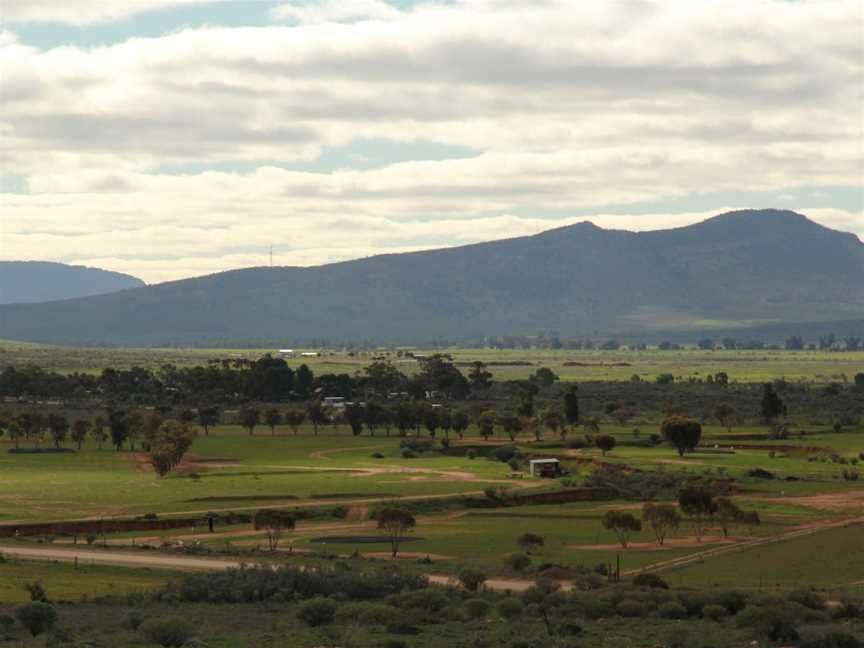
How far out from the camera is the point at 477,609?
57219mm

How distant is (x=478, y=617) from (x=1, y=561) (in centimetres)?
2833

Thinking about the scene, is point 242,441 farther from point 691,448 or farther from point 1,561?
point 1,561

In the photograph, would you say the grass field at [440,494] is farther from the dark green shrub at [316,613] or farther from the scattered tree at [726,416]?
the dark green shrub at [316,613]

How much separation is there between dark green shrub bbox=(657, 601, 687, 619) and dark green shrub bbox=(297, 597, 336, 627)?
1221 centimetres

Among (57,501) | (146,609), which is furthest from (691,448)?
(146,609)

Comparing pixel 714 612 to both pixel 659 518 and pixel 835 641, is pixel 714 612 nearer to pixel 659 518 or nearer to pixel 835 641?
pixel 835 641

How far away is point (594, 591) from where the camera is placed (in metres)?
61.3

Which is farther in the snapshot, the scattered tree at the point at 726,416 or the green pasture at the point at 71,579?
the scattered tree at the point at 726,416

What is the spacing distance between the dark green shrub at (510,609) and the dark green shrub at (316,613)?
6274 mm

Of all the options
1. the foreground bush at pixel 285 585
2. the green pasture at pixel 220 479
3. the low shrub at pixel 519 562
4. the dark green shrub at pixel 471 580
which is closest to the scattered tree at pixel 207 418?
the green pasture at pixel 220 479

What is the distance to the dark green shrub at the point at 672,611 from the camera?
5662 centimetres

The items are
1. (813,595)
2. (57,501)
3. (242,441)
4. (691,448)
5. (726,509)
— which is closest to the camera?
(813,595)

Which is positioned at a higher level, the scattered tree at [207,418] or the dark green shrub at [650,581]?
the scattered tree at [207,418]

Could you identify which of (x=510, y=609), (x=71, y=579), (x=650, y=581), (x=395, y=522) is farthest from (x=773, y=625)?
(x=395, y=522)
